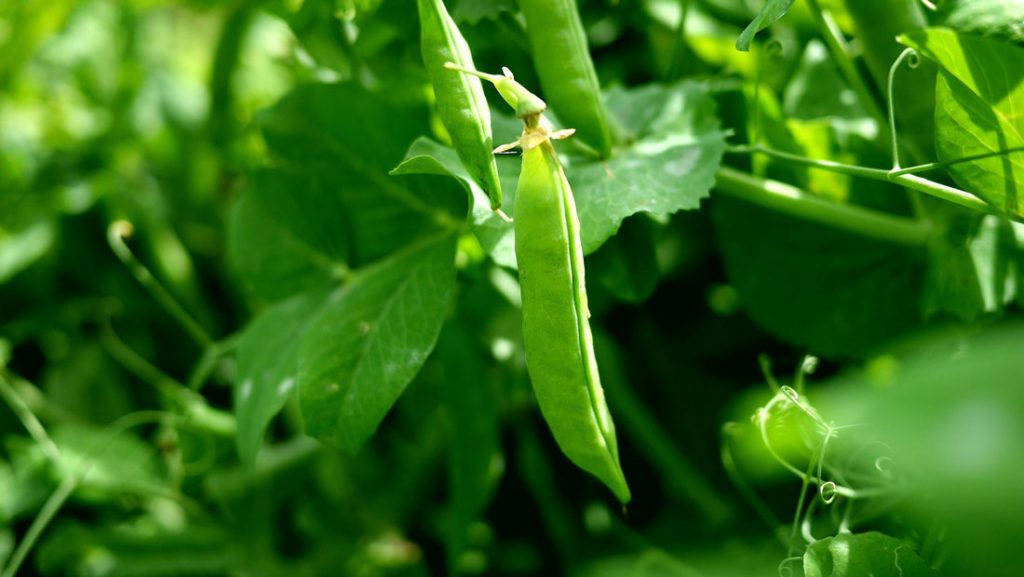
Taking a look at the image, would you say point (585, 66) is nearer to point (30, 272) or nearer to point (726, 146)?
point (726, 146)

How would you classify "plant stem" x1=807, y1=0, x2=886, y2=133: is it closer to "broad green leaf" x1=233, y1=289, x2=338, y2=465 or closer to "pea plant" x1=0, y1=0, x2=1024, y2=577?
"pea plant" x1=0, y1=0, x2=1024, y2=577

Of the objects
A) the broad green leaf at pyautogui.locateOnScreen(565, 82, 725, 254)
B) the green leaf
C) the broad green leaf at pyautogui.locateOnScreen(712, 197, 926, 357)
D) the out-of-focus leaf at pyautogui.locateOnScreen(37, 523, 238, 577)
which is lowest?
the out-of-focus leaf at pyautogui.locateOnScreen(37, 523, 238, 577)

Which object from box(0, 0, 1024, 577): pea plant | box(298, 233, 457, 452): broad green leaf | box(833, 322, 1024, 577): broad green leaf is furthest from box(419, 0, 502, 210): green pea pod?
box(833, 322, 1024, 577): broad green leaf

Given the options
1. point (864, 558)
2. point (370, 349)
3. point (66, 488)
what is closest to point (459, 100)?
point (370, 349)

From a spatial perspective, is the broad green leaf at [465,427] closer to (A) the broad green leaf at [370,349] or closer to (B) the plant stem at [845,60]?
(A) the broad green leaf at [370,349]

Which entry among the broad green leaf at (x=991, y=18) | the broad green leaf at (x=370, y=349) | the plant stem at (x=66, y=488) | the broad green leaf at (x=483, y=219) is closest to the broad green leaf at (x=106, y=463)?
the plant stem at (x=66, y=488)

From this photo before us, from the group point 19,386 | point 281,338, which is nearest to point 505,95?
point 281,338
